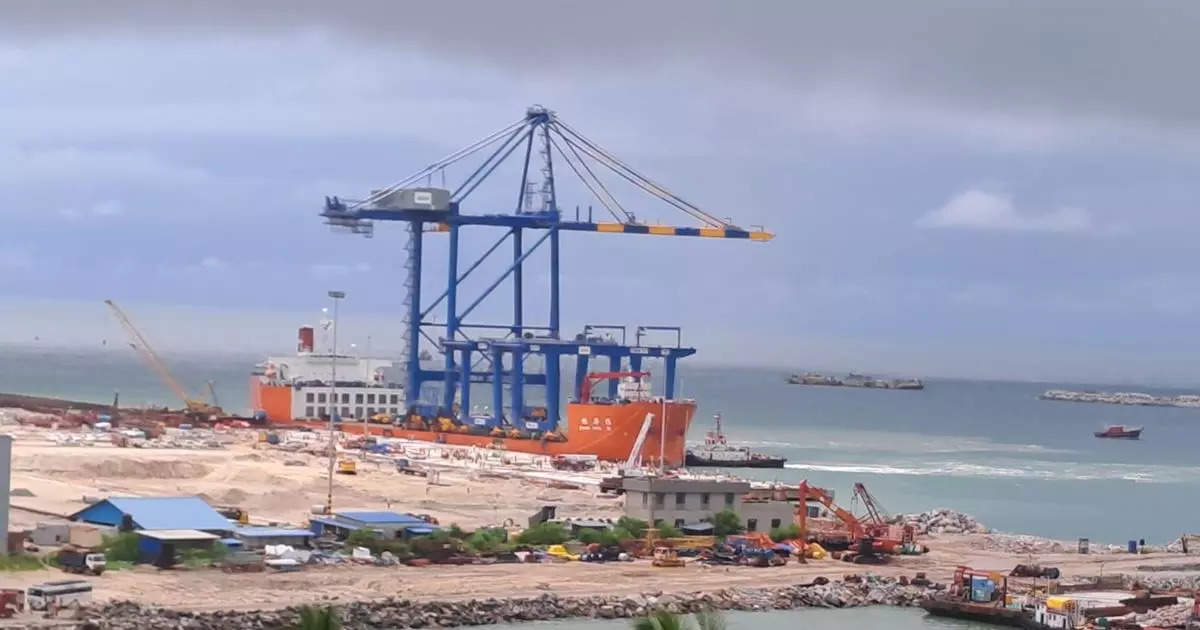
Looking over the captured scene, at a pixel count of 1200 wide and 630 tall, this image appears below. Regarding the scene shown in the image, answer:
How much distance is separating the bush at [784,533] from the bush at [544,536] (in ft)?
15.8

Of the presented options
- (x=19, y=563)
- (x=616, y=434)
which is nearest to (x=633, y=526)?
(x=19, y=563)

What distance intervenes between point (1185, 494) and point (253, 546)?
46793mm

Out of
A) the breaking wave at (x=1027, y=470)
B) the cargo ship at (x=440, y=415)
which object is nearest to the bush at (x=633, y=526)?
the cargo ship at (x=440, y=415)

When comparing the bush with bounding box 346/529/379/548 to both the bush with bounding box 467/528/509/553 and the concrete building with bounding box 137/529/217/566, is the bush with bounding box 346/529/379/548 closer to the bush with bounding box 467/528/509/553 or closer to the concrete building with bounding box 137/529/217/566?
the bush with bounding box 467/528/509/553

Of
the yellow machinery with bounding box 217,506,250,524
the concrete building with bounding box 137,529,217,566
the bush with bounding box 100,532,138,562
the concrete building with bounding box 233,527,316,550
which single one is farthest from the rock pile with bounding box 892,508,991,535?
the bush with bounding box 100,532,138,562

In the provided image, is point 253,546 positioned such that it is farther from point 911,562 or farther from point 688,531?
point 911,562

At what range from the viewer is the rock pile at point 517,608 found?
87.5 feet

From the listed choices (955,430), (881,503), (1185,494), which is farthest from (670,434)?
(955,430)

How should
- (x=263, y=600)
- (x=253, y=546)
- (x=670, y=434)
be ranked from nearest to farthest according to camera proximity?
(x=263, y=600)
(x=253, y=546)
(x=670, y=434)

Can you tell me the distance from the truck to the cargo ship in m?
21.7

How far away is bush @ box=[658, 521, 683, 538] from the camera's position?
3888cm

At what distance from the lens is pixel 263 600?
28922 mm

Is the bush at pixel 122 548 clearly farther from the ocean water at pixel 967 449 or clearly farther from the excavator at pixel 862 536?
the ocean water at pixel 967 449

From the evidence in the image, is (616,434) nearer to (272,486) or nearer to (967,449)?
(272,486)
